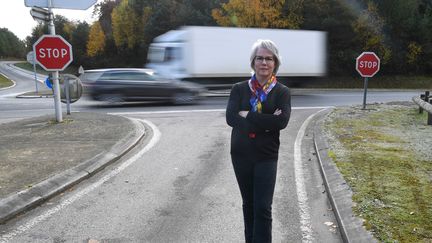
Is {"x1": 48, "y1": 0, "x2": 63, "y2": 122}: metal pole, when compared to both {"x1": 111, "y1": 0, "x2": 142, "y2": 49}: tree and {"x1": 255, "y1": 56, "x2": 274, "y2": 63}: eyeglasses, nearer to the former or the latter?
{"x1": 255, "y1": 56, "x2": 274, "y2": 63}: eyeglasses

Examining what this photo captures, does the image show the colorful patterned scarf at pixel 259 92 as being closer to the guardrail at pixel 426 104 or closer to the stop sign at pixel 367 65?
the guardrail at pixel 426 104

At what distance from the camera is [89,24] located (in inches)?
3125

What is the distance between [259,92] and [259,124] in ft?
0.93

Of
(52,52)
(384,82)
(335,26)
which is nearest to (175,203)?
(52,52)

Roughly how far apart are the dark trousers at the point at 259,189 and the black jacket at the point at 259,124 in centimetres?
7

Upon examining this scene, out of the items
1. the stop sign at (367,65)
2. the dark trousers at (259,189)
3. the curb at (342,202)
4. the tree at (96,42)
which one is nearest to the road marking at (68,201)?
the dark trousers at (259,189)

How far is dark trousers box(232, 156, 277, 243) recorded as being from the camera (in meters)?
3.03

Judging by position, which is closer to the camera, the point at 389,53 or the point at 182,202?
the point at 182,202

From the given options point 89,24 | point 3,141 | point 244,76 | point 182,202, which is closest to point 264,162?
point 182,202

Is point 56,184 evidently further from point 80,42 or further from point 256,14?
point 80,42

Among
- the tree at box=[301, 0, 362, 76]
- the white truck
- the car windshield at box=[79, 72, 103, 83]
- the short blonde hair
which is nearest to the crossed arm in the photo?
the short blonde hair

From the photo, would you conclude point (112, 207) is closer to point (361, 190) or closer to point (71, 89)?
point (361, 190)

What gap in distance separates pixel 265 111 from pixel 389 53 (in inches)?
1553

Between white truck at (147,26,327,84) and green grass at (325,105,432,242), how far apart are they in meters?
10.7
